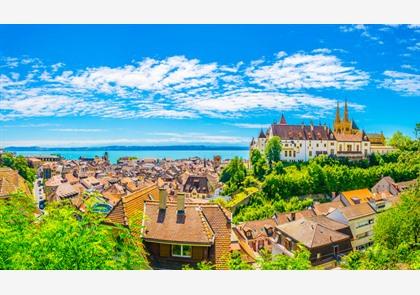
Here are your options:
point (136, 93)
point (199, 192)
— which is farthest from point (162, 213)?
point (136, 93)

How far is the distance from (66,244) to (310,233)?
198cm

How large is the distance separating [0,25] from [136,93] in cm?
126

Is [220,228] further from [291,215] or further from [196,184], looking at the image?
[291,215]

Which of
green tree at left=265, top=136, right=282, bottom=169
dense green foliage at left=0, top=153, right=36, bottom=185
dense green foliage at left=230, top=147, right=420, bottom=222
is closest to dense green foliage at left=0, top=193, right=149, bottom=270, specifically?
dense green foliage at left=0, top=153, right=36, bottom=185

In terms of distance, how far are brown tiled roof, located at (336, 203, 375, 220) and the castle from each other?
19.5 inches

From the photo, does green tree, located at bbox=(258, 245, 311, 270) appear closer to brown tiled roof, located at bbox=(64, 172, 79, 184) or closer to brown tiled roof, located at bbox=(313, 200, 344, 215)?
brown tiled roof, located at bbox=(313, 200, 344, 215)

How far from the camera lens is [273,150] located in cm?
405

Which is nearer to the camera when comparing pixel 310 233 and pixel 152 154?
pixel 310 233

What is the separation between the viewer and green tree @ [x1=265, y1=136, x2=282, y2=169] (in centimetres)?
394

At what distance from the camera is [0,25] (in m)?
3.71

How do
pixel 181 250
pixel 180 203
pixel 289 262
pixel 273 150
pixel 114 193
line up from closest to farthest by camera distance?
pixel 289 262 < pixel 181 250 < pixel 180 203 < pixel 114 193 < pixel 273 150

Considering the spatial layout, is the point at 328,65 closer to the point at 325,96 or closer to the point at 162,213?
the point at 325,96

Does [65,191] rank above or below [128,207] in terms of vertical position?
above

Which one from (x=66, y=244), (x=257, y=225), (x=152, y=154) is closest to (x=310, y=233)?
(x=257, y=225)
